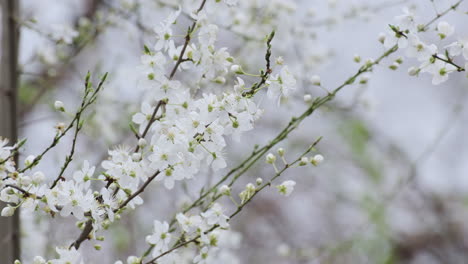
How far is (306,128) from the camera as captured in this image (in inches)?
227

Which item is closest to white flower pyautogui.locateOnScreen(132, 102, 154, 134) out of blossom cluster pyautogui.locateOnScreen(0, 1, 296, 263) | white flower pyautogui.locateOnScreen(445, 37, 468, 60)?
blossom cluster pyautogui.locateOnScreen(0, 1, 296, 263)

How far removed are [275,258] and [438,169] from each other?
1.75 meters

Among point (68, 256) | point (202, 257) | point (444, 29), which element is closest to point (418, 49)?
point (444, 29)

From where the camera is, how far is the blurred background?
269 cm

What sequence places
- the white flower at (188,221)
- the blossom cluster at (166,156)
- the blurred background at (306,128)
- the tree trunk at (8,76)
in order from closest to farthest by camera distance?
1. the blossom cluster at (166,156)
2. the white flower at (188,221)
3. the tree trunk at (8,76)
4. the blurred background at (306,128)

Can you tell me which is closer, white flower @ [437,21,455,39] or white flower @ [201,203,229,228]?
white flower @ [201,203,229,228]

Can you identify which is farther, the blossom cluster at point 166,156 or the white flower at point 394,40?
the white flower at point 394,40

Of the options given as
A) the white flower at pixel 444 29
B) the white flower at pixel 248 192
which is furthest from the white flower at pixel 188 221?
the white flower at pixel 444 29

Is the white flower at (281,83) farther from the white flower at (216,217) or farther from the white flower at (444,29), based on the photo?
the white flower at (444,29)

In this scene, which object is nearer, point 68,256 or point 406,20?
point 68,256

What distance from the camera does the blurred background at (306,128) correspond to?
2688 mm

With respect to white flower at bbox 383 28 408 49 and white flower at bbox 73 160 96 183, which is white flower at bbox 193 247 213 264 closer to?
white flower at bbox 73 160 96 183

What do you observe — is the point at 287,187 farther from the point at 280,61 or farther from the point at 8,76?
the point at 8,76

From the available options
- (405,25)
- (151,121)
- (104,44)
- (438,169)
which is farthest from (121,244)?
(438,169)
